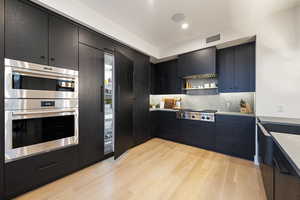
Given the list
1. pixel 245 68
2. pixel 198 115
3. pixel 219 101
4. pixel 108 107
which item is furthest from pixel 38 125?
pixel 245 68

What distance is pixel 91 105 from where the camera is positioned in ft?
6.95

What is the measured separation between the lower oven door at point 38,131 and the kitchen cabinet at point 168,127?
2.29 metres

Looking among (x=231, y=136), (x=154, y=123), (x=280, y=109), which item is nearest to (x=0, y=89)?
(x=154, y=123)

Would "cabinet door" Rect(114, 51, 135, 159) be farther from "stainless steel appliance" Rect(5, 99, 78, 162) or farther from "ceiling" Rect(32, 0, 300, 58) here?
"stainless steel appliance" Rect(5, 99, 78, 162)

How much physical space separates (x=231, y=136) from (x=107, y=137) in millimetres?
2539

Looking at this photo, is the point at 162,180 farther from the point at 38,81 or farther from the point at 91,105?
the point at 38,81

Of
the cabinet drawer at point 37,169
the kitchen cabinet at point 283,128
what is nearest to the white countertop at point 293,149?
the kitchen cabinet at point 283,128

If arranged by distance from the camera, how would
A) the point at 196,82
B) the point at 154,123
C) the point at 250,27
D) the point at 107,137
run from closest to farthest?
1. the point at 250,27
2. the point at 107,137
3. the point at 196,82
4. the point at 154,123

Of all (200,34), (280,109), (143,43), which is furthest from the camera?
(143,43)

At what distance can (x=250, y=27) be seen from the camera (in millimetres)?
2305

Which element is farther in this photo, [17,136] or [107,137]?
[107,137]

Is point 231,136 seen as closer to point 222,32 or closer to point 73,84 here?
point 222,32

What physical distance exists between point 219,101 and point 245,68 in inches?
36.2

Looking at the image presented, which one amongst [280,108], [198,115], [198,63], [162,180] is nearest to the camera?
[162,180]
